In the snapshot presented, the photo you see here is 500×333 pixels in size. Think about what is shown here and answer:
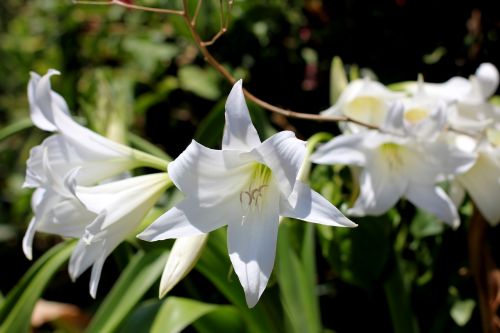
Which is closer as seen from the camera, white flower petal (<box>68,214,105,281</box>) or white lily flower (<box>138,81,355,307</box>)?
white lily flower (<box>138,81,355,307</box>)

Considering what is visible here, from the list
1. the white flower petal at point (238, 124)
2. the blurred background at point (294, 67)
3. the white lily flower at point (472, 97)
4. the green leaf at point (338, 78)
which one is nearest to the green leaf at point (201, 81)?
the blurred background at point (294, 67)

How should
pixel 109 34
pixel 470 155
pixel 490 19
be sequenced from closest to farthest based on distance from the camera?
pixel 470 155, pixel 490 19, pixel 109 34

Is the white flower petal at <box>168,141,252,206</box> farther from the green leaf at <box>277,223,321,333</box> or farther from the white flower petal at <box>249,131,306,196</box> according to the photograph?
the green leaf at <box>277,223,321,333</box>

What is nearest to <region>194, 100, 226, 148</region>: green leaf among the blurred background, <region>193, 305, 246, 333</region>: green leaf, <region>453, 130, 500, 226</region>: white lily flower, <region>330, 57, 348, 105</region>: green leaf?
the blurred background

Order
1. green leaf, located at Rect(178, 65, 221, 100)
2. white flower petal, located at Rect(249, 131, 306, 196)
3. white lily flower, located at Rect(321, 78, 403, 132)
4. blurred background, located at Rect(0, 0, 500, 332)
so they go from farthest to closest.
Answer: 1. green leaf, located at Rect(178, 65, 221, 100)
2. blurred background, located at Rect(0, 0, 500, 332)
3. white lily flower, located at Rect(321, 78, 403, 132)
4. white flower petal, located at Rect(249, 131, 306, 196)

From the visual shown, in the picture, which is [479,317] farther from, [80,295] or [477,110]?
[80,295]

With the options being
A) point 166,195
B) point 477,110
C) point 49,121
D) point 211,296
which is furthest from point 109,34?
point 477,110

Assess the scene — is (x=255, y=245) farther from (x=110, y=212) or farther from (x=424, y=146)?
(x=424, y=146)

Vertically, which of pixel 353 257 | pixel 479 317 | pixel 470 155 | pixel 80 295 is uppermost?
pixel 470 155
